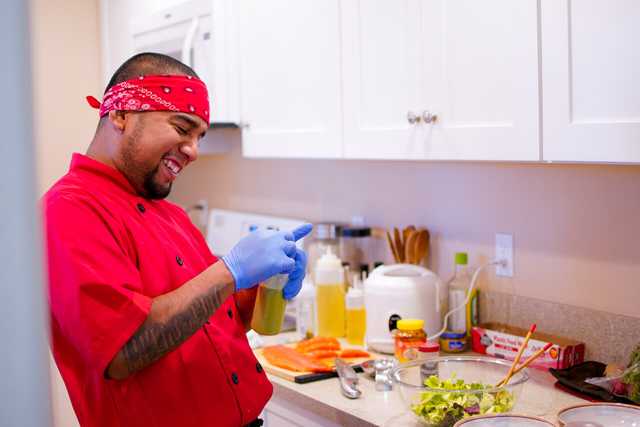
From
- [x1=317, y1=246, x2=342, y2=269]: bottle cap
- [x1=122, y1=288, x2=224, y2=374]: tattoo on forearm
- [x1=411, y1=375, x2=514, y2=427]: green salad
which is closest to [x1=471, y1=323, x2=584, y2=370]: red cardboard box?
[x1=411, y1=375, x2=514, y2=427]: green salad

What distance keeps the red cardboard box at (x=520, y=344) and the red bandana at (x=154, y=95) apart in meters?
1.08

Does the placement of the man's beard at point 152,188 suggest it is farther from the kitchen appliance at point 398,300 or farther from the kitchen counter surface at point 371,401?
the kitchen appliance at point 398,300

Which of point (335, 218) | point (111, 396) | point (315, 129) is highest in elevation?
point (315, 129)

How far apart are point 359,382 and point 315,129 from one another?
79 cm

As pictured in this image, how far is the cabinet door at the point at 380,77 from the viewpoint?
2.10 m

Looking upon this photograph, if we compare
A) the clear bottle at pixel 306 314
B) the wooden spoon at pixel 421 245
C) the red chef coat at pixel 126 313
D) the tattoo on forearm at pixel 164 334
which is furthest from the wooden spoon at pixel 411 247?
the tattoo on forearm at pixel 164 334

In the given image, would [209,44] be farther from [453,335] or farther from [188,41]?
[453,335]

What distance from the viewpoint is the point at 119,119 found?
172 centimetres

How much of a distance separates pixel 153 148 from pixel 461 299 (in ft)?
3.76

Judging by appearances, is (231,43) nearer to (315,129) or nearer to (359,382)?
(315,129)

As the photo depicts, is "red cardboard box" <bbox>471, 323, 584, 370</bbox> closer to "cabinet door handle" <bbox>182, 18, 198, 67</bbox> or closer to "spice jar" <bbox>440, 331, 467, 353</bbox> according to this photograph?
"spice jar" <bbox>440, 331, 467, 353</bbox>

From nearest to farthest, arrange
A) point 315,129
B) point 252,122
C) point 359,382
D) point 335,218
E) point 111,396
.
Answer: point 111,396 < point 359,382 < point 315,129 < point 252,122 < point 335,218

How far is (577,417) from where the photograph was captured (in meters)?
1.63

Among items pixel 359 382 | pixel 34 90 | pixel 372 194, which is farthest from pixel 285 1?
pixel 34 90
